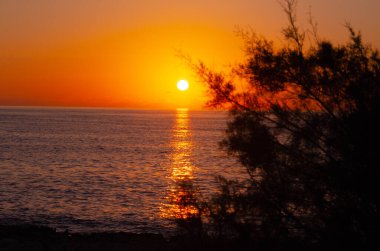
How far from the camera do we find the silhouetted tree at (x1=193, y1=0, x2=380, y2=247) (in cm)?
1220

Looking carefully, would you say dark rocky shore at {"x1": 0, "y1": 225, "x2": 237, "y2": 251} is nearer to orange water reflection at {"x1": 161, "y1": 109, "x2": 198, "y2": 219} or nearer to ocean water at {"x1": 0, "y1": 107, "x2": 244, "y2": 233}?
orange water reflection at {"x1": 161, "y1": 109, "x2": 198, "y2": 219}

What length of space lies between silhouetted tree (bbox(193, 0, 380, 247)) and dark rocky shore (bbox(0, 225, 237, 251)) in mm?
3141

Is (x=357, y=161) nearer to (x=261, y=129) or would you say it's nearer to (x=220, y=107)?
(x=261, y=129)

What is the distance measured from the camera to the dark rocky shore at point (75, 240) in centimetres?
1702

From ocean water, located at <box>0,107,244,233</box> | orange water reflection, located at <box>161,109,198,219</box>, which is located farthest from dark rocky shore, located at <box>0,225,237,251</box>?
ocean water, located at <box>0,107,244,233</box>

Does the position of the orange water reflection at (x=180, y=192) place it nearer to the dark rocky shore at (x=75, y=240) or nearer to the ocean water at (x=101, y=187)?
the ocean water at (x=101, y=187)

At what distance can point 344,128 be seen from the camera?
1262cm

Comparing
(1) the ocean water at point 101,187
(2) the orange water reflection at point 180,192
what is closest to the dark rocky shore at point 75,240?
(2) the orange water reflection at point 180,192

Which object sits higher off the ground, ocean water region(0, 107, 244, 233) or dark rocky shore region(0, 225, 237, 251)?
dark rocky shore region(0, 225, 237, 251)

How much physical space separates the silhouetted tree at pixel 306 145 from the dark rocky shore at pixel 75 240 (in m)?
3.14

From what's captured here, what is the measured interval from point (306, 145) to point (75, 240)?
1273 cm

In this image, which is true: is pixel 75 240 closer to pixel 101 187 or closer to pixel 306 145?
pixel 306 145

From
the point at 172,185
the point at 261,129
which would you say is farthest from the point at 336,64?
the point at 172,185

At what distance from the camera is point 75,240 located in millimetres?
21125
